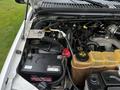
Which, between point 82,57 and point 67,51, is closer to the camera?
point 82,57

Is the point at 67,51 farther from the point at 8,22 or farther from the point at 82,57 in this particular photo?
the point at 8,22

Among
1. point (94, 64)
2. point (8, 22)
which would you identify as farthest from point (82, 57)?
point (8, 22)

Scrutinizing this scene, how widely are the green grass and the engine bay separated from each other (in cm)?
156

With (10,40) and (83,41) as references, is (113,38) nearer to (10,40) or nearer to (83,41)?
(83,41)

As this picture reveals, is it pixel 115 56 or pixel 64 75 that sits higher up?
pixel 115 56

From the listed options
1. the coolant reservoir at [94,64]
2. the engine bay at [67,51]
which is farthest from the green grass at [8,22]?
the coolant reservoir at [94,64]

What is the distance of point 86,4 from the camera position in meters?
2.03

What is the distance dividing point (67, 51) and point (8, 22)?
3280mm

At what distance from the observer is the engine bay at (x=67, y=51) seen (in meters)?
1.44

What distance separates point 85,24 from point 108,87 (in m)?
0.85

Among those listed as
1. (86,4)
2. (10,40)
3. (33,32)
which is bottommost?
(10,40)

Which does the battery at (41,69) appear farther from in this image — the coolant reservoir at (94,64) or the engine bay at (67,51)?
the coolant reservoir at (94,64)

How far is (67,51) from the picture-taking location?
155cm

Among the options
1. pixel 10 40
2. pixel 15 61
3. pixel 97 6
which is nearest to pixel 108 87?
pixel 15 61
